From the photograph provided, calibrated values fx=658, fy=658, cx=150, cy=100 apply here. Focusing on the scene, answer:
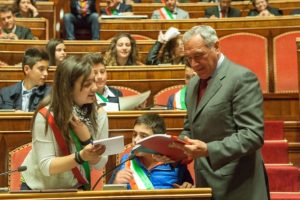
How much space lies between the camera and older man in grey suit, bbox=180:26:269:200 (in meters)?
1.31

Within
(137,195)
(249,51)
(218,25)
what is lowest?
(137,195)

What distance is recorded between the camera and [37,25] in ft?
12.6

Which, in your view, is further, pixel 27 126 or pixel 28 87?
pixel 28 87

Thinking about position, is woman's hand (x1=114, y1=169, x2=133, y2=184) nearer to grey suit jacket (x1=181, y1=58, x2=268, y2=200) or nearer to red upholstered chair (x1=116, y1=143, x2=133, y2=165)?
grey suit jacket (x1=181, y1=58, x2=268, y2=200)

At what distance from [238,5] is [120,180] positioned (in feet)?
9.67

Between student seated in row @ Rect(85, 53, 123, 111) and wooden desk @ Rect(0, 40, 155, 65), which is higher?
wooden desk @ Rect(0, 40, 155, 65)

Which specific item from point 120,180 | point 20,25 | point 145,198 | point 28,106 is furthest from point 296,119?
point 20,25

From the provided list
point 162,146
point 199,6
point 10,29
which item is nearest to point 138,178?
point 162,146

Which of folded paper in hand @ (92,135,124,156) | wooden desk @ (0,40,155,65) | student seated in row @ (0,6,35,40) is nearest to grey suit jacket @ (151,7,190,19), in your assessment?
wooden desk @ (0,40,155,65)

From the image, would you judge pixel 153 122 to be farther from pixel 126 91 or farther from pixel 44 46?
pixel 44 46

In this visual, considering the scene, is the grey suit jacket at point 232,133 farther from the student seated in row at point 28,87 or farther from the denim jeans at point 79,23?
the denim jeans at point 79,23

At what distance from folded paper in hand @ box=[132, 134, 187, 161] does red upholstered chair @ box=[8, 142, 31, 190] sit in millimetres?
569

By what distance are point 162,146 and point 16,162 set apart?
27.3 inches

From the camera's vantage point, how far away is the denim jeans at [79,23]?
3929 mm
